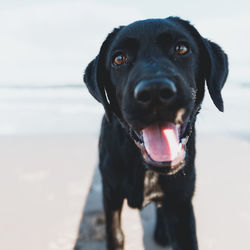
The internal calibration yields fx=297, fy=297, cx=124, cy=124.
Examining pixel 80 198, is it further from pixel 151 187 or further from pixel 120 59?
pixel 120 59

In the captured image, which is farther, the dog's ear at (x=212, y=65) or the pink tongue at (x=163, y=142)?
the dog's ear at (x=212, y=65)

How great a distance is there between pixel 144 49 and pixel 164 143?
0.61 meters

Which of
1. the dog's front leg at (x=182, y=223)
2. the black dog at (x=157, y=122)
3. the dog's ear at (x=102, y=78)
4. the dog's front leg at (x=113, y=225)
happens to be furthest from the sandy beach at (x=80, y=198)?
the dog's ear at (x=102, y=78)

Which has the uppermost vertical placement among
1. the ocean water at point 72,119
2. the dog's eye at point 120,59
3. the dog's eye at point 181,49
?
the dog's eye at point 181,49

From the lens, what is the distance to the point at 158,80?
4.70 ft

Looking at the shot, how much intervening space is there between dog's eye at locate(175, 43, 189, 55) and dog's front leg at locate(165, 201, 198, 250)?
100 cm

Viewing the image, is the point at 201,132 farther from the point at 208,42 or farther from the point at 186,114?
the point at 186,114

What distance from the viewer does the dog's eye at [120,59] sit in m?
1.96

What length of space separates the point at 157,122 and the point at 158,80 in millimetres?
312

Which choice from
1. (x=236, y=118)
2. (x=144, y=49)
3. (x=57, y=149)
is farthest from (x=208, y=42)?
(x=236, y=118)

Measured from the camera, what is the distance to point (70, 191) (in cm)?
331

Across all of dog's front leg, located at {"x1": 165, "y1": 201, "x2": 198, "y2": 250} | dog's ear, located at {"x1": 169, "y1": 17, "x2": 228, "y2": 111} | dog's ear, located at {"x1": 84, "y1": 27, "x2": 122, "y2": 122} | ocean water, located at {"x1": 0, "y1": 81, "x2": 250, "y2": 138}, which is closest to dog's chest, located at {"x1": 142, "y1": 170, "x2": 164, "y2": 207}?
dog's front leg, located at {"x1": 165, "y1": 201, "x2": 198, "y2": 250}

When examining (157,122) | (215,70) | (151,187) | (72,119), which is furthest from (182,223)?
(72,119)

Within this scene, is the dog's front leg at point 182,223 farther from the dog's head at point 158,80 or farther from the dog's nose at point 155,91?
the dog's nose at point 155,91
